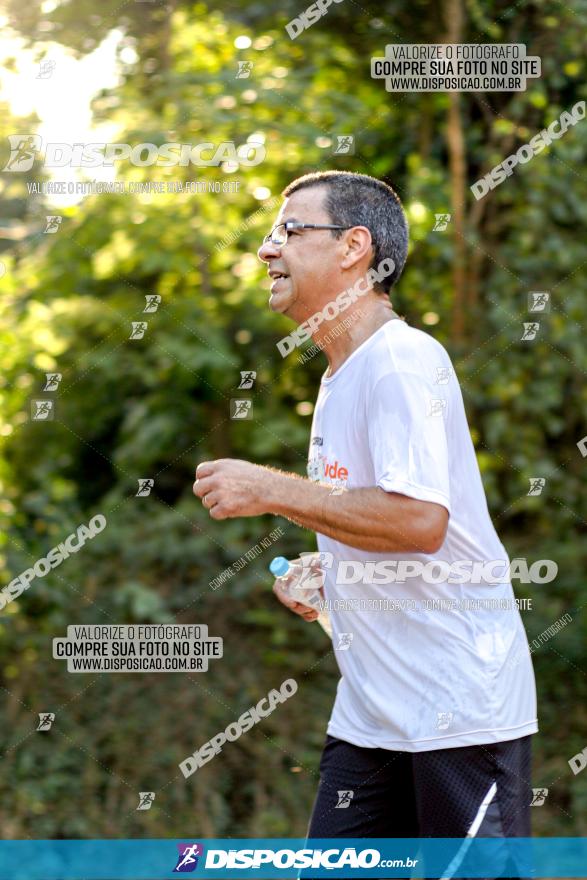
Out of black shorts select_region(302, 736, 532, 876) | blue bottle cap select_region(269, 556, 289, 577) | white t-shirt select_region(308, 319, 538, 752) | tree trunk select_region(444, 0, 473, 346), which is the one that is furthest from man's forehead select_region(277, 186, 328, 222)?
tree trunk select_region(444, 0, 473, 346)

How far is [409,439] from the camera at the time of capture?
230cm

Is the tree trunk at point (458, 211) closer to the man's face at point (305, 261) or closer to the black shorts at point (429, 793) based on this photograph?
the man's face at point (305, 261)

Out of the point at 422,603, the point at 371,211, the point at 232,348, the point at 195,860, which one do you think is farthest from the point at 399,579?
the point at 232,348

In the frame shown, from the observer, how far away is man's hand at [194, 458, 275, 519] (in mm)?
2393

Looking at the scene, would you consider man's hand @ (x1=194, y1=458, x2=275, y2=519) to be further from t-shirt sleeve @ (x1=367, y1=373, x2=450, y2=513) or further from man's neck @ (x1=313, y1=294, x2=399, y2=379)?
man's neck @ (x1=313, y1=294, x2=399, y2=379)

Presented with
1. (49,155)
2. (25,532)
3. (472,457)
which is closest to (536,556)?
(25,532)

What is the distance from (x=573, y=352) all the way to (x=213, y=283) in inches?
76.5

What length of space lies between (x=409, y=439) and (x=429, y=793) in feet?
2.57

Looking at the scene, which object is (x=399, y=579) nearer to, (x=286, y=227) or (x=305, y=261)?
(x=305, y=261)

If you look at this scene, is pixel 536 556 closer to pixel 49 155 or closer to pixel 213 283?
pixel 213 283

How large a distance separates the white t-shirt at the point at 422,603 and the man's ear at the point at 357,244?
274mm

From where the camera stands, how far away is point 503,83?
236 inches

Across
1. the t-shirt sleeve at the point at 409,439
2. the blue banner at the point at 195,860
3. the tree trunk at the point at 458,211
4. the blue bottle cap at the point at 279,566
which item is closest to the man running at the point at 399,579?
the t-shirt sleeve at the point at 409,439

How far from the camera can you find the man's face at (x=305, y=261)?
276 cm
